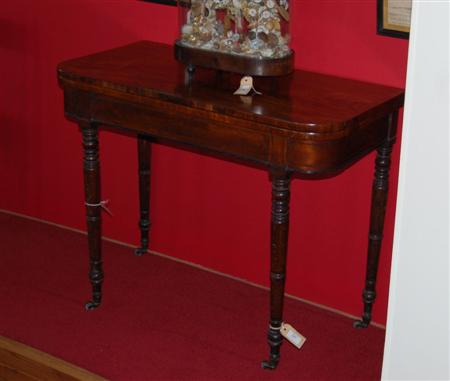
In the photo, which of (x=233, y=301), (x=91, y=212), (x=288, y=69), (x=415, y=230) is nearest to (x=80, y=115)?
(x=91, y=212)

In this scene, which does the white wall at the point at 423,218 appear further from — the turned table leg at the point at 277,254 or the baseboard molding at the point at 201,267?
the baseboard molding at the point at 201,267

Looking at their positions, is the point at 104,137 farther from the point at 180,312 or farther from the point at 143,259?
the point at 180,312

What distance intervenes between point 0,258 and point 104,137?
65 centimetres

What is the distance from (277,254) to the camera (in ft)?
8.51

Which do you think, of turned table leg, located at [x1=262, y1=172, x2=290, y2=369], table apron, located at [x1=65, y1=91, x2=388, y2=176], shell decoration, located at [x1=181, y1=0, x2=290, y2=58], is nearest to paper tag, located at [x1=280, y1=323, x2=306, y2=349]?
turned table leg, located at [x1=262, y1=172, x2=290, y2=369]

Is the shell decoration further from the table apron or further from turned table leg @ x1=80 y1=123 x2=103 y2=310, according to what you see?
turned table leg @ x1=80 y1=123 x2=103 y2=310

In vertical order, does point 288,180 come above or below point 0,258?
above

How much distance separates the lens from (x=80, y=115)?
9.25 ft

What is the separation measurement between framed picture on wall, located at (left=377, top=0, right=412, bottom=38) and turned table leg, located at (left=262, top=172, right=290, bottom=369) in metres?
0.60

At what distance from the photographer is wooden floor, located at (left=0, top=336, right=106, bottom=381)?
275cm

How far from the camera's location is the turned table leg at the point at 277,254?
97.4 inches

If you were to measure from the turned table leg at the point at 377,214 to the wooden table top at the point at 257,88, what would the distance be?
6.1 inches

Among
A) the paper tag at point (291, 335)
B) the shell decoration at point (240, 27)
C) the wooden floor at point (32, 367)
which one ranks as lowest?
the wooden floor at point (32, 367)

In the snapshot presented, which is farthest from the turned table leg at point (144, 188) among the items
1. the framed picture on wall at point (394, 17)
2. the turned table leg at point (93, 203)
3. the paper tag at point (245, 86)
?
the framed picture on wall at point (394, 17)
